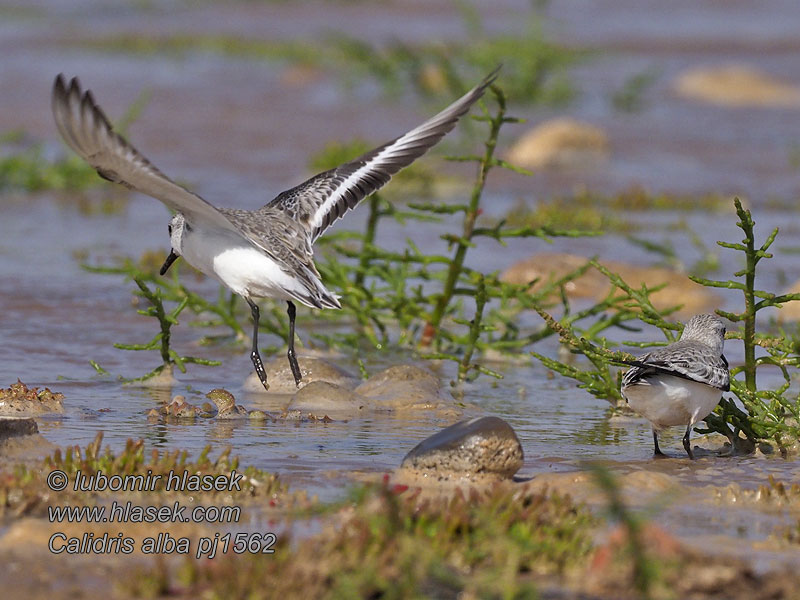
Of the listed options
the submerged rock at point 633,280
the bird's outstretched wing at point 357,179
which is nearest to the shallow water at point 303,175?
the submerged rock at point 633,280

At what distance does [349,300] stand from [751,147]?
494 inches

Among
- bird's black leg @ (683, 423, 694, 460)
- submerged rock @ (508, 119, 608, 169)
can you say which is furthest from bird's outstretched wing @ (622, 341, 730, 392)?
submerged rock @ (508, 119, 608, 169)

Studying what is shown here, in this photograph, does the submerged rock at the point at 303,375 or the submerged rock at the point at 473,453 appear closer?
the submerged rock at the point at 473,453

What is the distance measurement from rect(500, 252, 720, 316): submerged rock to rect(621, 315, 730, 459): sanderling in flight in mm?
4426

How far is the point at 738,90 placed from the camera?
24594 mm

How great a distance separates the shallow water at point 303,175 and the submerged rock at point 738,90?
720 mm

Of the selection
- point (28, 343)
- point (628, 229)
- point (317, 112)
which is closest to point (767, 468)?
point (28, 343)

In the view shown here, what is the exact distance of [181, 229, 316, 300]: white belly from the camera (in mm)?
7535

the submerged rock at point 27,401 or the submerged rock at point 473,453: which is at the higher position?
the submerged rock at point 27,401

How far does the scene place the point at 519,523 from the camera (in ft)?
16.7

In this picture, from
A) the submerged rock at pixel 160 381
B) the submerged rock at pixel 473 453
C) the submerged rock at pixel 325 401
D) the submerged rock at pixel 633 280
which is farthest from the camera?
the submerged rock at pixel 633 280

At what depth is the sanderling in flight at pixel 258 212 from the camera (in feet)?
20.3

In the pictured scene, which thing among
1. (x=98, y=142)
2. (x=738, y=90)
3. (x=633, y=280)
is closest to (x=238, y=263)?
(x=98, y=142)

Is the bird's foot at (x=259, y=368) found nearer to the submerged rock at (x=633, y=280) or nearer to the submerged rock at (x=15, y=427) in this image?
the submerged rock at (x=15, y=427)
